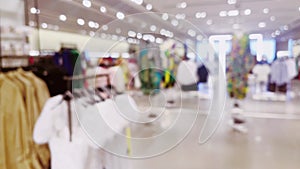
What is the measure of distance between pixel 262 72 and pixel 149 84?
0.42 metres

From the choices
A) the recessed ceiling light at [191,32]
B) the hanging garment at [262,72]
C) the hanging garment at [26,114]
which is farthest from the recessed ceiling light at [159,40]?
the hanging garment at [26,114]

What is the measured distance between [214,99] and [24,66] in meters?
0.76

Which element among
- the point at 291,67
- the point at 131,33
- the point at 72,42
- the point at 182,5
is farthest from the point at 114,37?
the point at 291,67

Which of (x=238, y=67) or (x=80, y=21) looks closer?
(x=238, y=67)

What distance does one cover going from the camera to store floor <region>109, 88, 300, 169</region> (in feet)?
3.55

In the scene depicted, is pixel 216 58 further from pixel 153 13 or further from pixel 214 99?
pixel 153 13

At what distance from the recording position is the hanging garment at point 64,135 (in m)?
1.18

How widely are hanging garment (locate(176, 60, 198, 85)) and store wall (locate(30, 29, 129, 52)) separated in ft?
0.76

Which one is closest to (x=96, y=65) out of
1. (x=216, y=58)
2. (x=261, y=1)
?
(x=216, y=58)

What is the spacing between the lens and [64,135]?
1.19 metres

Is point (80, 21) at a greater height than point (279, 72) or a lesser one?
greater

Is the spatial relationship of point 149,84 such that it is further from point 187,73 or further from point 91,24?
point 91,24

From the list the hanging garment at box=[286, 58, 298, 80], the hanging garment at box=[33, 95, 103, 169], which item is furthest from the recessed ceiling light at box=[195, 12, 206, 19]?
the hanging garment at box=[33, 95, 103, 169]

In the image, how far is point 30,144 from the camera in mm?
1206
